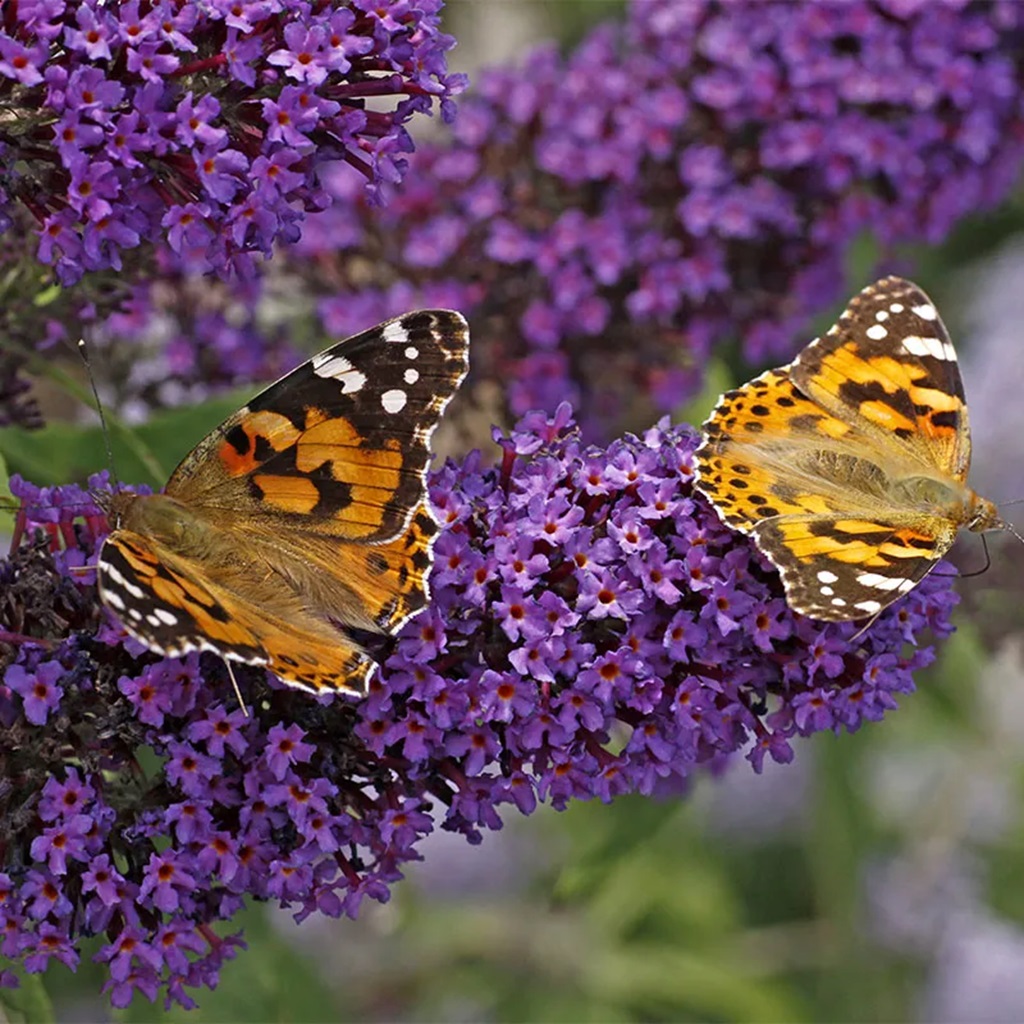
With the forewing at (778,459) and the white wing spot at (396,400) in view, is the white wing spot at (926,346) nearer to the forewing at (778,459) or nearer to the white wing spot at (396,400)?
the forewing at (778,459)

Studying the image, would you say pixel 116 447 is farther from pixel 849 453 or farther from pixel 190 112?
pixel 849 453

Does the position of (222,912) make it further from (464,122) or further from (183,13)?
(464,122)

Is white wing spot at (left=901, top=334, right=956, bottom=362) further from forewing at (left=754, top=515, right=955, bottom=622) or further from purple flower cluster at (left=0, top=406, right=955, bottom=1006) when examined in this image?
purple flower cluster at (left=0, top=406, right=955, bottom=1006)

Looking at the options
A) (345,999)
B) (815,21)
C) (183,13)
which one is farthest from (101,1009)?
(815,21)

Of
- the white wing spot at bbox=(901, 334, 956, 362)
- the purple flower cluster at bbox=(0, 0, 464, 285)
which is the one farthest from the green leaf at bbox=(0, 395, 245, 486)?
the white wing spot at bbox=(901, 334, 956, 362)

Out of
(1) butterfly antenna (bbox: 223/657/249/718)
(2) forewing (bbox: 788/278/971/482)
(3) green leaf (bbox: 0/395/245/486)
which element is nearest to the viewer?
(1) butterfly antenna (bbox: 223/657/249/718)

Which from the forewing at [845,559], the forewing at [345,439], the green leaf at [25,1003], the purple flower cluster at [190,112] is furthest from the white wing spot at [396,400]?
the green leaf at [25,1003]

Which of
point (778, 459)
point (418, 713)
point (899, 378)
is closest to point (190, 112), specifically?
point (418, 713)
